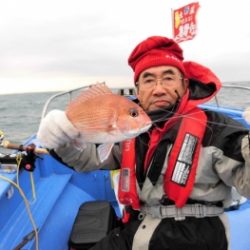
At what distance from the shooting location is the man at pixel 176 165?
1900mm

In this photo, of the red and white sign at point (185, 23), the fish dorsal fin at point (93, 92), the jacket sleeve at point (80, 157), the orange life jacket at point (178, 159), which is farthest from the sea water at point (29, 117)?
the fish dorsal fin at point (93, 92)

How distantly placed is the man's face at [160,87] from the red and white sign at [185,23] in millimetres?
3472

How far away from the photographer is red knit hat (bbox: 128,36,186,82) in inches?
85.0

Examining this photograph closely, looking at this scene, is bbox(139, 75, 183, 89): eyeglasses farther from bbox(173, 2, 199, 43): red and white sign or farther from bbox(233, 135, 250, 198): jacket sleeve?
bbox(173, 2, 199, 43): red and white sign

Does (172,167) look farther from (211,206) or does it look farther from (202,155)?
(211,206)

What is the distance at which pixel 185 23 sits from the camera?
219 inches

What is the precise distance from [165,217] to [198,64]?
103cm

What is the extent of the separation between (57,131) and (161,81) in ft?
2.83

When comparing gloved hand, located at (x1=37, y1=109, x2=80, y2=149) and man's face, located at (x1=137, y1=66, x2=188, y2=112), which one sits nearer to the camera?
gloved hand, located at (x1=37, y1=109, x2=80, y2=149)

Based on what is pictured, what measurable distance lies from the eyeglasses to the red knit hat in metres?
A: 0.07

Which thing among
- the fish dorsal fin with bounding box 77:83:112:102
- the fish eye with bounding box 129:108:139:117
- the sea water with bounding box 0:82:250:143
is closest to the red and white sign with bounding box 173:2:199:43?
the sea water with bounding box 0:82:250:143

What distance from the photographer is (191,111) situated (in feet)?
6.76

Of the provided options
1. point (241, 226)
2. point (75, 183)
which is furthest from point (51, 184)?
point (241, 226)

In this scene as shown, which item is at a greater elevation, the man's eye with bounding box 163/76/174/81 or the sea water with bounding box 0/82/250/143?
the man's eye with bounding box 163/76/174/81
